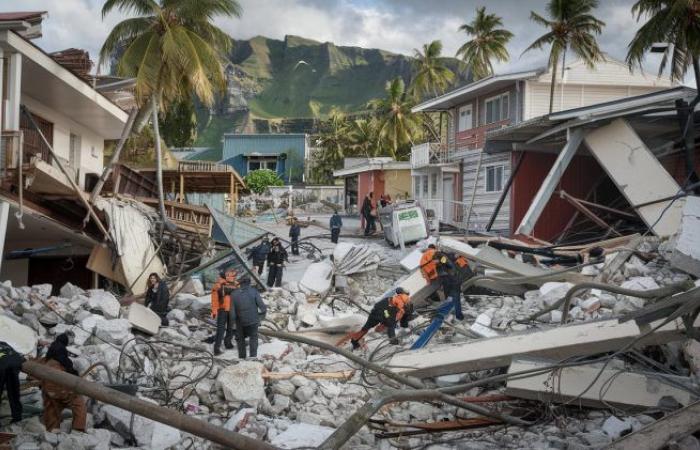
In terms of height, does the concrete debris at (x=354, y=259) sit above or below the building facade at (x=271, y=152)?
below

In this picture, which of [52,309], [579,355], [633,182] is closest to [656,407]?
[579,355]

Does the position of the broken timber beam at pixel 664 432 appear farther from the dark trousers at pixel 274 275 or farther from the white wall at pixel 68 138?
the white wall at pixel 68 138

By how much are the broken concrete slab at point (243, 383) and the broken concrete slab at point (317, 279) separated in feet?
23.7

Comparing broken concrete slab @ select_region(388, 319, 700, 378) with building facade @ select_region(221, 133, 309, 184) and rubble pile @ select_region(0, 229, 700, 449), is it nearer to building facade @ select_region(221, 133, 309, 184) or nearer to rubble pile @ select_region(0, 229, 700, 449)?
rubble pile @ select_region(0, 229, 700, 449)

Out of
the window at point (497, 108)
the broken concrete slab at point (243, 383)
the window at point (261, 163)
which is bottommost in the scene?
the broken concrete slab at point (243, 383)

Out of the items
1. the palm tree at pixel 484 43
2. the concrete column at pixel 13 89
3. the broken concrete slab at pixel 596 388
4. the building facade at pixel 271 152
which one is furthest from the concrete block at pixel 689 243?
the building facade at pixel 271 152

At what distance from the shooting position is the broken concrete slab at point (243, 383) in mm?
9586

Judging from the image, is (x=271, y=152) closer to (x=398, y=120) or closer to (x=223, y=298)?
(x=398, y=120)

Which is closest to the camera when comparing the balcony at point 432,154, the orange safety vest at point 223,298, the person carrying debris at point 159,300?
the orange safety vest at point 223,298

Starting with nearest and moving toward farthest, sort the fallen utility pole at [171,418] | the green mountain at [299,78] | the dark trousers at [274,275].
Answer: the fallen utility pole at [171,418] → the dark trousers at [274,275] → the green mountain at [299,78]

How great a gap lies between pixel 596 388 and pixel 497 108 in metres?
20.0

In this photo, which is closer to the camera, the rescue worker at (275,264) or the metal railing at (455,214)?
the rescue worker at (275,264)

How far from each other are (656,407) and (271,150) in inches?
1996

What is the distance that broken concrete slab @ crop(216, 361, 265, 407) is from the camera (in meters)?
9.59
